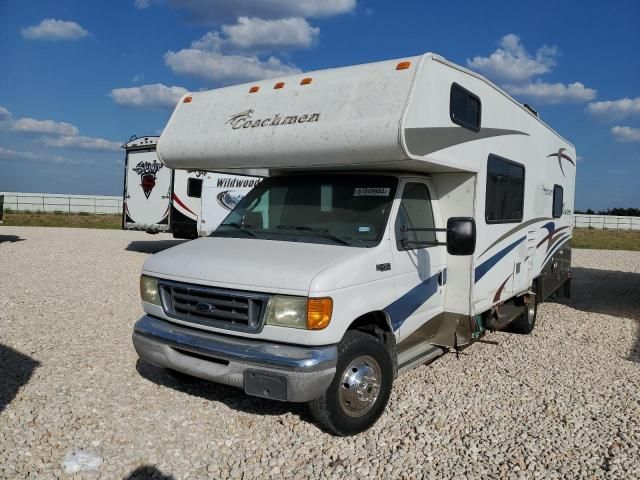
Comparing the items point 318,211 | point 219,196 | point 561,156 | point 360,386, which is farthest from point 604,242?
point 360,386

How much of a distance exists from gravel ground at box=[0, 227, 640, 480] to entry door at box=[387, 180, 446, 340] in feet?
2.72

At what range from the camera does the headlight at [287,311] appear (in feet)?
12.7

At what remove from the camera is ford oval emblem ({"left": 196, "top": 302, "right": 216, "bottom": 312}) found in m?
4.20

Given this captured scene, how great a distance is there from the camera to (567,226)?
9.90 meters

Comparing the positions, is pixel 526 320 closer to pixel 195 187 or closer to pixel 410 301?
pixel 410 301

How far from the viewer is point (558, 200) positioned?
8.89 meters

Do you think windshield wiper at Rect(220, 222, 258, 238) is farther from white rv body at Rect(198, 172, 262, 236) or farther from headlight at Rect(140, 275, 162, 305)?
white rv body at Rect(198, 172, 262, 236)

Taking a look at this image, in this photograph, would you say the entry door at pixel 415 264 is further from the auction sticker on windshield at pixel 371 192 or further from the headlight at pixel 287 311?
the headlight at pixel 287 311

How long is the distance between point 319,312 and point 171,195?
12.1 meters

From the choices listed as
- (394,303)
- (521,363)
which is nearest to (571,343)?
(521,363)

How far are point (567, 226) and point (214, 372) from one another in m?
7.98

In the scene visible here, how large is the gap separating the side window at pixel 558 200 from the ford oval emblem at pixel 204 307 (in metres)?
6.47

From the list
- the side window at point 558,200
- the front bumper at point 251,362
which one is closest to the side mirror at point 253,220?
the front bumper at point 251,362

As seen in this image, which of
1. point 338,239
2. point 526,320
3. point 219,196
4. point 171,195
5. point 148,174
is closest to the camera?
point 338,239
